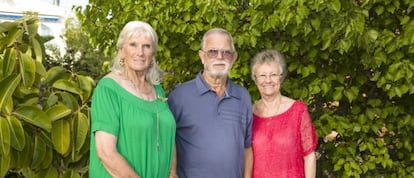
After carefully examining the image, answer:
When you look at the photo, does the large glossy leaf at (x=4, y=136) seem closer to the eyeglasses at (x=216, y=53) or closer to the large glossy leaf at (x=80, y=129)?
the large glossy leaf at (x=80, y=129)

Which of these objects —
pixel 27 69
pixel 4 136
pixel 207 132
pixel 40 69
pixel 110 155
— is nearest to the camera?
pixel 110 155

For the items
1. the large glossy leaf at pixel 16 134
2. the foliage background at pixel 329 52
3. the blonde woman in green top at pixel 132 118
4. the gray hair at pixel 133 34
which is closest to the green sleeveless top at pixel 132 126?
the blonde woman in green top at pixel 132 118

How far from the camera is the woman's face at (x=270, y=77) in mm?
3113

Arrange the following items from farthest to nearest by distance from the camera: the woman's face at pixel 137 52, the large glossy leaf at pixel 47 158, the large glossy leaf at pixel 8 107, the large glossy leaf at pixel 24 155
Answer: the large glossy leaf at pixel 47 158 → the large glossy leaf at pixel 24 155 → the large glossy leaf at pixel 8 107 → the woman's face at pixel 137 52

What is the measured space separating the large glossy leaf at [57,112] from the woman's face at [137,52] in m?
0.61

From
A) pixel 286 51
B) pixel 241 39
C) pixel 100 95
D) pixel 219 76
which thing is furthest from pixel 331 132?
pixel 100 95

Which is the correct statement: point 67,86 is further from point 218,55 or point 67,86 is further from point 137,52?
point 218,55

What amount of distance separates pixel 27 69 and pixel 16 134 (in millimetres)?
429

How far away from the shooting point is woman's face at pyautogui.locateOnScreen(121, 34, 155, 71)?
2.67 meters

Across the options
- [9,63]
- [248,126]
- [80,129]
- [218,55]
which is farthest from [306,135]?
[9,63]

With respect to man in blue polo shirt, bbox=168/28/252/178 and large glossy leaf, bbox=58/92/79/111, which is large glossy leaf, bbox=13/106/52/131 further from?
man in blue polo shirt, bbox=168/28/252/178

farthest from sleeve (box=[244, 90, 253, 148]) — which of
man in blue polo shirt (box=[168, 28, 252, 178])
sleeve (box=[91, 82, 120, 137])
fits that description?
sleeve (box=[91, 82, 120, 137])

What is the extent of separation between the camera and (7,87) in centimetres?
297

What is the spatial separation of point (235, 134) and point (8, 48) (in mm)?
1428
